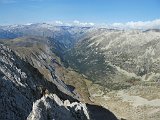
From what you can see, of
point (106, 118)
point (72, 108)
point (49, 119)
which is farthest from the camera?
point (106, 118)

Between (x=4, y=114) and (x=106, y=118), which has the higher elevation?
(x=4, y=114)

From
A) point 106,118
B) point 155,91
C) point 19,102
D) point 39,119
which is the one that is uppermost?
→ point 39,119

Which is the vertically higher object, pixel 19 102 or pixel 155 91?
pixel 19 102

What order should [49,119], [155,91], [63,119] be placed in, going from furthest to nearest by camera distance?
1. [155,91]
2. [63,119]
3. [49,119]

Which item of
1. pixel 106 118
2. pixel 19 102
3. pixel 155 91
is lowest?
pixel 155 91

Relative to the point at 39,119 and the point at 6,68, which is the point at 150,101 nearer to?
the point at 6,68

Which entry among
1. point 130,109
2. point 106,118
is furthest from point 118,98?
point 106,118

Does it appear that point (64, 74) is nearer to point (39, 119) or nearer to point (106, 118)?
point (106, 118)

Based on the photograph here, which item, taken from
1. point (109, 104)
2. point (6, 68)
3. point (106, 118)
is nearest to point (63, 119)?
point (6, 68)

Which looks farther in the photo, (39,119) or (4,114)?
(4,114)
